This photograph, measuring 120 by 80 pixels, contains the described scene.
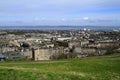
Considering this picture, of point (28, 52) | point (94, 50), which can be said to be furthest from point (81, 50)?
point (28, 52)

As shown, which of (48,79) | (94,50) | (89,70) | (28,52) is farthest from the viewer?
(94,50)

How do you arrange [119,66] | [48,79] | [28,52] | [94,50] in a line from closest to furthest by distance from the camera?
[48,79], [119,66], [28,52], [94,50]

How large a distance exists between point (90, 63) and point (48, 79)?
720 centimetres

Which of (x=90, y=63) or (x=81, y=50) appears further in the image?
(x=81, y=50)

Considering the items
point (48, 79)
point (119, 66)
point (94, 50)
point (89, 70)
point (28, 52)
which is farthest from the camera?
point (94, 50)

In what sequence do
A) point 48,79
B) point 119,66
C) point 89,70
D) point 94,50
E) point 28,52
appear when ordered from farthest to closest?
point 94,50 < point 28,52 < point 119,66 < point 89,70 < point 48,79

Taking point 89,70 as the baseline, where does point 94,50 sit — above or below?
below

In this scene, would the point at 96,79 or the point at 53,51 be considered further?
the point at 53,51

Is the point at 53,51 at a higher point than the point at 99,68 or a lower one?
lower

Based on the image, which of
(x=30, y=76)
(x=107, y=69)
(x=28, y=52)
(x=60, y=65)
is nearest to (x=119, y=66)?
(x=107, y=69)

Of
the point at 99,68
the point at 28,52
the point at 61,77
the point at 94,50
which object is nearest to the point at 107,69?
the point at 99,68

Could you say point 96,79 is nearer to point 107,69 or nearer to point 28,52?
point 107,69

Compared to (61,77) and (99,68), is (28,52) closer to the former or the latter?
(99,68)

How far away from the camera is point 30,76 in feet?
46.7
